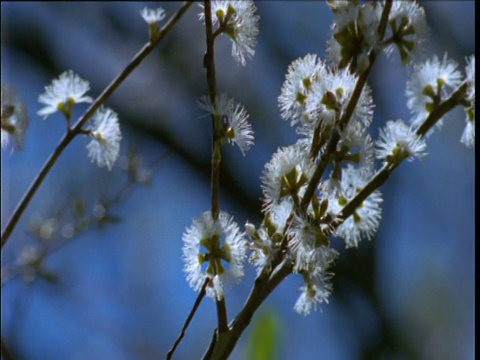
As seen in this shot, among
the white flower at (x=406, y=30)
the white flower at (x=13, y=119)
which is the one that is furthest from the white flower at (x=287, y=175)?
the white flower at (x=13, y=119)

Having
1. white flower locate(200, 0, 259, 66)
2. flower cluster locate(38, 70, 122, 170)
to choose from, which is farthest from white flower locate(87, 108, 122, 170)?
white flower locate(200, 0, 259, 66)

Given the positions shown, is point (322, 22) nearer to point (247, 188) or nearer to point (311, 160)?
point (247, 188)

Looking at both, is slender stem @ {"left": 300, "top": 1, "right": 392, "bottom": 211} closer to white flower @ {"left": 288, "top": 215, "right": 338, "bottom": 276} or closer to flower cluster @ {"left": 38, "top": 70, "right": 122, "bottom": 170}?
white flower @ {"left": 288, "top": 215, "right": 338, "bottom": 276}

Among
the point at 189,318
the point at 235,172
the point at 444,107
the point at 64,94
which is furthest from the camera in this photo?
the point at 235,172

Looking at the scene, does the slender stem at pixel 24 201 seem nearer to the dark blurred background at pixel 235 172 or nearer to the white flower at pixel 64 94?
the white flower at pixel 64 94

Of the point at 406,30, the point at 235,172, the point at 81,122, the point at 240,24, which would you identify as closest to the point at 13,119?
the point at 81,122

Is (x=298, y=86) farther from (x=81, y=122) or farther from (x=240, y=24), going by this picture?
(x=81, y=122)
